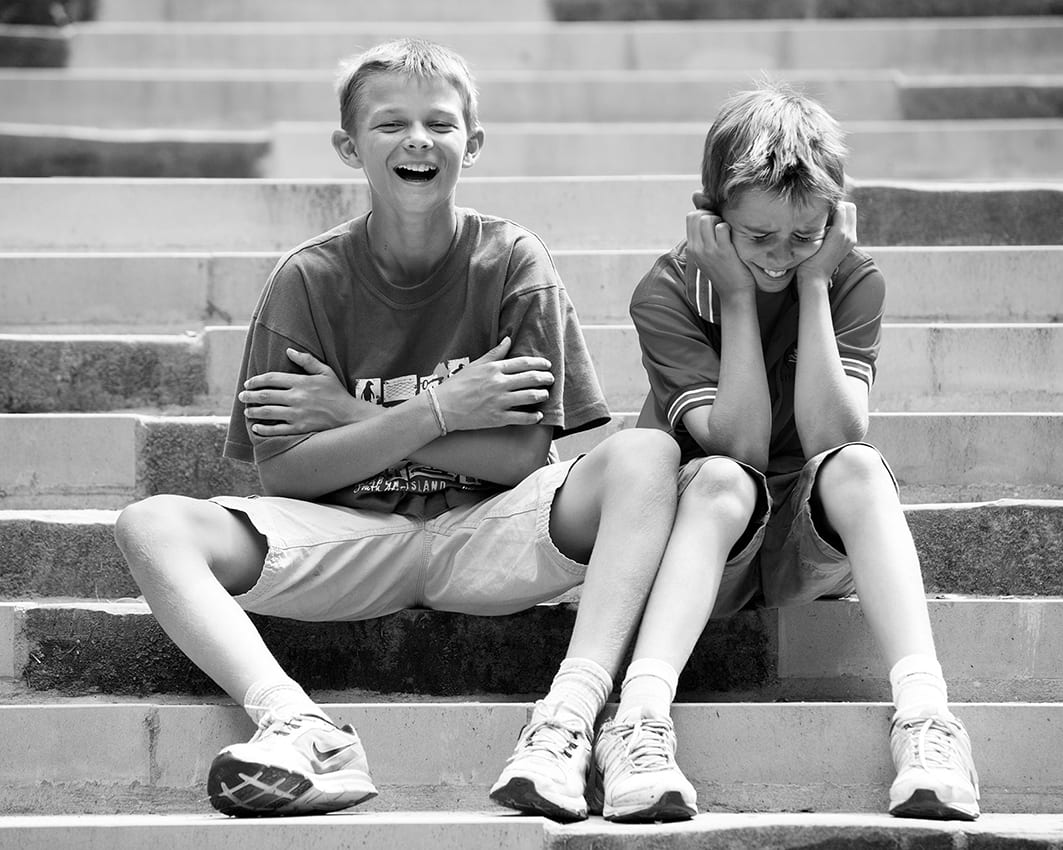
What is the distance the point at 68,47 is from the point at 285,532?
317 centimetres

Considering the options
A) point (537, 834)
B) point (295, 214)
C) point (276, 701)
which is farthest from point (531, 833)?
point (295, 214)

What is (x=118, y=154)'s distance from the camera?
12.2 feet

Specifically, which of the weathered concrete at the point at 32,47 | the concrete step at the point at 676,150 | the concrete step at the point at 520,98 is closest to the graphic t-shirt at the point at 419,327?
the concrete step at the point at 676,150

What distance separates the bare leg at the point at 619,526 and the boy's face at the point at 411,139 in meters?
0.51

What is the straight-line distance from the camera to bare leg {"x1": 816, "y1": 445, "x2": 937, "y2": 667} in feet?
5.99

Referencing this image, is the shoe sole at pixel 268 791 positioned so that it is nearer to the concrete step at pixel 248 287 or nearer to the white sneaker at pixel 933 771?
the white sneaker at pixel 933 771

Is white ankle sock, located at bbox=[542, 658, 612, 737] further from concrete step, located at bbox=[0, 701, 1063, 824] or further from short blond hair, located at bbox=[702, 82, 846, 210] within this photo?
short blond hair, located at bbox=[702, 82, 846, 210]

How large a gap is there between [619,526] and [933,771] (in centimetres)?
51

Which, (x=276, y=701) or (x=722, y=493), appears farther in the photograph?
(x=722, y=493)

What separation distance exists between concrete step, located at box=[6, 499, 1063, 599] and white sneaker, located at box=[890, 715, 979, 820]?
0.62 meters

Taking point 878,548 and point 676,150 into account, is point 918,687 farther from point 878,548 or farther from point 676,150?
point 676,150

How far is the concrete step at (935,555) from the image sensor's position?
232 centimetres

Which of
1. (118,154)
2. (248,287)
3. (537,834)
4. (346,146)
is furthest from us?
(118,154)

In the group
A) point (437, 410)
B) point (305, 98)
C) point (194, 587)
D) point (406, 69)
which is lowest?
point (194, 587)
